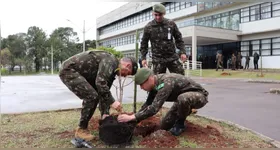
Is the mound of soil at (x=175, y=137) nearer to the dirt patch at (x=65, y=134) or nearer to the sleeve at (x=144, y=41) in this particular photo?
the dirt patch at (x=65, y=134)

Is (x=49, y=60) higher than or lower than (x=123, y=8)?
lower

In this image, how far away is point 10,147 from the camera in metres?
3.38

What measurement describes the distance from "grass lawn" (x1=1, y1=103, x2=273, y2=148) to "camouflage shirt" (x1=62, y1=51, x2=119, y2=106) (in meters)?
0.65

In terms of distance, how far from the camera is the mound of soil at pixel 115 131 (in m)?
3.23

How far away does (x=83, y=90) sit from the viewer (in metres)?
3.47

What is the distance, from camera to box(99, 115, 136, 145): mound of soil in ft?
10.6

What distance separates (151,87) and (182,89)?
20.5 inches

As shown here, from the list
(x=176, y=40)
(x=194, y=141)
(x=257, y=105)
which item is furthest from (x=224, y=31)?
(x=194, y=141)

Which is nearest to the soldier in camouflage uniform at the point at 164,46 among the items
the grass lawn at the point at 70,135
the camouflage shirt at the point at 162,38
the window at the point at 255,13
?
the camouflage shirt at the point at 162,38

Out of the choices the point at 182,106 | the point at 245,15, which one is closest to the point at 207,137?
the point at 182,106

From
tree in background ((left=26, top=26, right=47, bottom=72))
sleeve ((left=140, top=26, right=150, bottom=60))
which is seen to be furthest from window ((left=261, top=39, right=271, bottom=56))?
tree in background ((left=26, top=26, right=47, bottom=72))

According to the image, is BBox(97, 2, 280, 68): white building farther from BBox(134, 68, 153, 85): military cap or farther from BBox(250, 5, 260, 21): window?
BBox(134, 68, 153, 85): military cap

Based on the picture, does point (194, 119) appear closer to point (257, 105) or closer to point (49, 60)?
point (257, 105)

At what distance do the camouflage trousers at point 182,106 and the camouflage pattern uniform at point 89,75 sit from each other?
0.79 m
